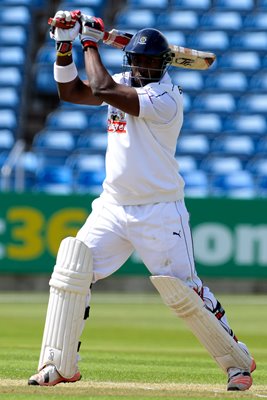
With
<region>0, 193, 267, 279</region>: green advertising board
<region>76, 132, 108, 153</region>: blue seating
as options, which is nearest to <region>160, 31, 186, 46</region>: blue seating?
<region>76, 132, 108, 153</region>: blue seating

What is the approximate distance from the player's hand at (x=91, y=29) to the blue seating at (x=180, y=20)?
1435 centimetres

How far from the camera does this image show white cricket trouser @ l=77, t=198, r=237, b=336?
638cm

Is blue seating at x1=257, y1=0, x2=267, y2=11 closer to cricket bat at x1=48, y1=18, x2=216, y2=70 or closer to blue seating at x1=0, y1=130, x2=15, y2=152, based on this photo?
blue seating at x1=0, y1=130, x2=15, y2=152

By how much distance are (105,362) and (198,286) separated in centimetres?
203

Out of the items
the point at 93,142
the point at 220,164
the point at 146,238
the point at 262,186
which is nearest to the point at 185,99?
the point at 93,142

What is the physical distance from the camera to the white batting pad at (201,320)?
Answer: 20.7 feet

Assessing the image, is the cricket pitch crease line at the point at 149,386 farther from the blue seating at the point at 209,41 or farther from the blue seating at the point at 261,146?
the blue seating at the point at 209,41

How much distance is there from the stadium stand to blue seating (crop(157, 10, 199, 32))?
0.02 m

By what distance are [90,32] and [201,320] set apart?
170 cm

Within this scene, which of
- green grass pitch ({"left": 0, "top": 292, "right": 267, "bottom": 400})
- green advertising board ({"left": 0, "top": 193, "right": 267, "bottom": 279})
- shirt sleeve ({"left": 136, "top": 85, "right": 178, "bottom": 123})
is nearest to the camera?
green grass pitch ({"left": 0, "top": 292, "right": 267, "bottom": 400})

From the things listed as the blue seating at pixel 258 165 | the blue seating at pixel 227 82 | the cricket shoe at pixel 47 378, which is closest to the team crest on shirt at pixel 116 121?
the cricket shoe at pixel 47 378

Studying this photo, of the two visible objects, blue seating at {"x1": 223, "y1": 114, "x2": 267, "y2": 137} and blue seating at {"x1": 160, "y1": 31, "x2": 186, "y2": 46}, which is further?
blue seating at {"x1": 160, "y1": 31, "x2": 186, "y2": 46}

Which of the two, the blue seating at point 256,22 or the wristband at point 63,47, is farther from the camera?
the blue seating at point 256,22

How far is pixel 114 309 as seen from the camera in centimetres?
1402
